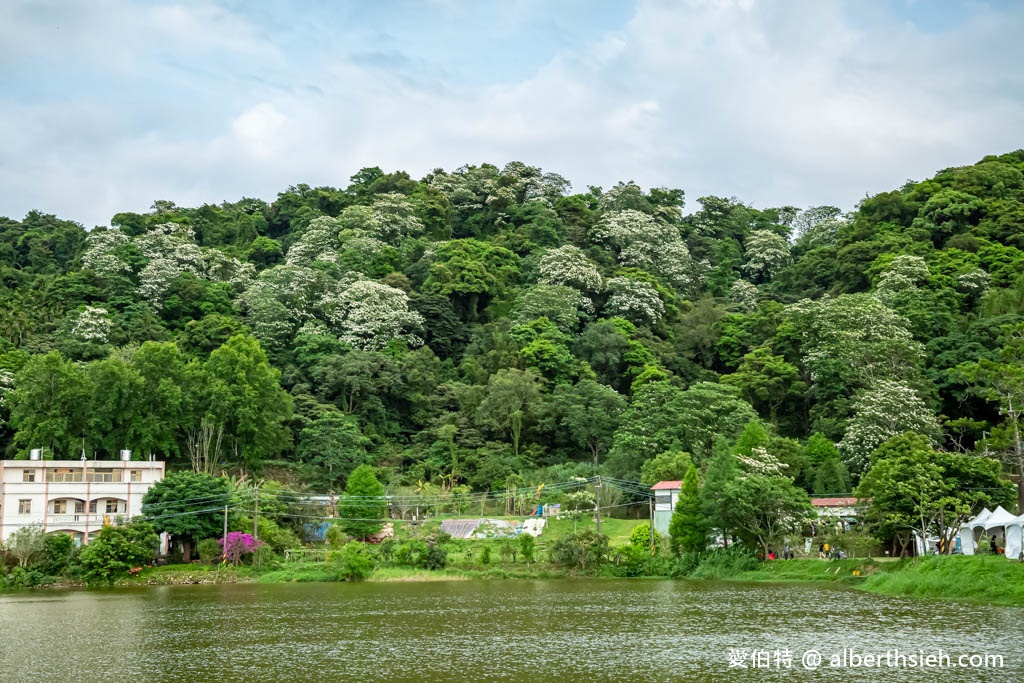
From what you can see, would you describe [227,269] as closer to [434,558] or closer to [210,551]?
[210,551]

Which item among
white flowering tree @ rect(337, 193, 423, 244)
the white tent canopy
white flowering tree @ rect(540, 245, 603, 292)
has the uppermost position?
white flowering tree @ rect(337, 193, 423, 244)

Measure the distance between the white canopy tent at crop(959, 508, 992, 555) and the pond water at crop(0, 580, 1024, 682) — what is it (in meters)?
6.02

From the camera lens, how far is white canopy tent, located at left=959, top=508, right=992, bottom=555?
35500 millimetres

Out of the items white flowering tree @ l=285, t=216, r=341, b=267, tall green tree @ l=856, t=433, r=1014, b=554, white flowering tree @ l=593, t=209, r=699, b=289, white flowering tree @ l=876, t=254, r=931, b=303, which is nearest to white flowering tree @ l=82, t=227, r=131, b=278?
white flowering tree @ l=285, t=216, r=341, b=267

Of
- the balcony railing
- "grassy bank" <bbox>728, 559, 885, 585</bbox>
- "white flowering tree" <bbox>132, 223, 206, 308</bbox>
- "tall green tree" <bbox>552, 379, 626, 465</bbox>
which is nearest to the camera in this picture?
"grassy bank" <bbox>728, 559, 885, 585</bbox>

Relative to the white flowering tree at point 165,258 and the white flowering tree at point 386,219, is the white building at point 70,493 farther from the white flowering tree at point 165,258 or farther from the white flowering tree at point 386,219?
the white flowering tree at point 386,219

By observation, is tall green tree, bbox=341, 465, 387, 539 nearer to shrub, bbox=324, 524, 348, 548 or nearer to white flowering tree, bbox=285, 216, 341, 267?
shrub, bbox=324, 524, 348, 548

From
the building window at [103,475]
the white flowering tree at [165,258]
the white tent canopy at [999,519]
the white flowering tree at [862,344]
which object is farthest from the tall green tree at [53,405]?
the white tent canopy at [999,519]

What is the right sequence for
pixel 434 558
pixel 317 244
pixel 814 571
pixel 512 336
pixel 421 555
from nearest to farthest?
pixel 814 571
pixel 434 558
pixel 421 555
pixel 512 336
pixel 317 244

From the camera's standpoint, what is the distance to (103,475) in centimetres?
4981

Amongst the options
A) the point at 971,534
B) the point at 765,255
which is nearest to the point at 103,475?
the point at 971,534

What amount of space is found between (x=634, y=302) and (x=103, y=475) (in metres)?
40.9

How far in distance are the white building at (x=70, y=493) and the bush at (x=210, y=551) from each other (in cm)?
464

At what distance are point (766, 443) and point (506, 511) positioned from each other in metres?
16.8
